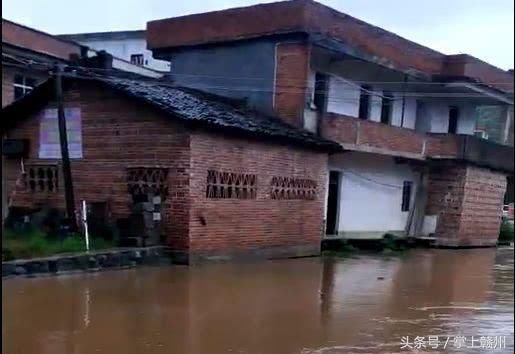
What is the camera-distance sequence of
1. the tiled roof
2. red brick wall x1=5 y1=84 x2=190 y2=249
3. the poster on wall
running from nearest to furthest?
1. red brick wall x1=5 y1=84 x2=190 y2=249
2. the tiled roof
3. the poster on wall

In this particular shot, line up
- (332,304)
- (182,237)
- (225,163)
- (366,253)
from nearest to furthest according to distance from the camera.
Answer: (332,304), (182,237), (225,163), (366,253)

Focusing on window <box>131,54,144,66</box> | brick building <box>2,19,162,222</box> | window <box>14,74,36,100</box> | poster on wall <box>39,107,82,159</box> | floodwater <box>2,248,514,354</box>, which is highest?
window <box>131,54,144,66</box>

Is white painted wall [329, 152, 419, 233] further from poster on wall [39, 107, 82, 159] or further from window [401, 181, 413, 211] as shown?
poster on wall [39, 107, 82, 159]

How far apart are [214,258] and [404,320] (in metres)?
5.24

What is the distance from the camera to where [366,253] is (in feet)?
52.3

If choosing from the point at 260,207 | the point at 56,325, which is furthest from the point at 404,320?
the point at 260,207

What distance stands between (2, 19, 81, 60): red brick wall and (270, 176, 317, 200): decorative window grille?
32.9ft

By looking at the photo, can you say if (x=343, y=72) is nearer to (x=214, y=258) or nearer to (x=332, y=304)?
(x=214, y=258)

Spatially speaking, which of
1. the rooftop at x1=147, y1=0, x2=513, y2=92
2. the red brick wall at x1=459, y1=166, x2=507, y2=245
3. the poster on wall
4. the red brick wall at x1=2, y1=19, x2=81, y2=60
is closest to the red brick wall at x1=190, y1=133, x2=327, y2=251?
the poster on wall

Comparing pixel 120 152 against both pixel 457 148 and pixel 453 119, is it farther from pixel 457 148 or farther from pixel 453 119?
pixel 453 119

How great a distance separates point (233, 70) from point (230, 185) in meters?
4.93

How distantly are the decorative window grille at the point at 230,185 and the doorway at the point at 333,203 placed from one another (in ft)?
16.5

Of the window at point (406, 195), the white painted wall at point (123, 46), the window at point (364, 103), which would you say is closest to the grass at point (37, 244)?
the window at point (364, 103)

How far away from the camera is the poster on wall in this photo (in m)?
12.6
